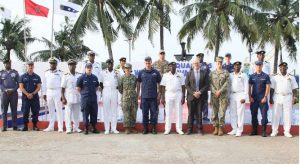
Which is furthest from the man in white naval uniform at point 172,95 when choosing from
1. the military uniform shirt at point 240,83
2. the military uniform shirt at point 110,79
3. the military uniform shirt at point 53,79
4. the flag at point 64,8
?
the flag at point 64,8

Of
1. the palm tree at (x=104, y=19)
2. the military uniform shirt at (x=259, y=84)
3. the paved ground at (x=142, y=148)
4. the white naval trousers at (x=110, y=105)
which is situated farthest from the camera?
the palm tree at (x=104, y=19)

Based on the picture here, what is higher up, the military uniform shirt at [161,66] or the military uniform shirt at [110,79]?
the military uniform shirt at [161,66]

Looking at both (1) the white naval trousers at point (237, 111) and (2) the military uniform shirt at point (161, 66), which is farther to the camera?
(2) the military uniform shirt at point (161, 66)

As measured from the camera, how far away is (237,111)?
953 centimetres

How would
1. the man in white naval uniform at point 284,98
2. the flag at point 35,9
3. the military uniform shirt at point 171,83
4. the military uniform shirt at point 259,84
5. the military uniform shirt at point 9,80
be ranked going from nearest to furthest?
1. the man in white naval uniform at point 284,98
2. the military uniform shirt at point 259,84
3. the military uniform shirt at point 171,83
4. the military uniform shirt at point 9,80
5. the flag at point 35,9

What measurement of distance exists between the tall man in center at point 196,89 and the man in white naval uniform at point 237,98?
0.61 meters

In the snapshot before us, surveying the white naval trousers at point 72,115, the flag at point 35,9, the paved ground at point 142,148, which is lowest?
the paved ground at point 142,148

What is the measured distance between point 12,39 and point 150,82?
29763mm

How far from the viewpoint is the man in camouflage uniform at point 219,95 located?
31.0 feet

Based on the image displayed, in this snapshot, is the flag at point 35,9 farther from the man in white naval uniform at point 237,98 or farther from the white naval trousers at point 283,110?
the white naval trousers at point 283,110

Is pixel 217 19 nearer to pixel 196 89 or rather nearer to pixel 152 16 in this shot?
pixel 152 16

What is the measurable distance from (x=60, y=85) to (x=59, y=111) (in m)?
0.63

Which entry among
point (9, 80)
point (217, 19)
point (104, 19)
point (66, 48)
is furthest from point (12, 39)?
point (9, 80)

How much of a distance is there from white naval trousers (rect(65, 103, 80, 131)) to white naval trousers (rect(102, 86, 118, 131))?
0.71m
